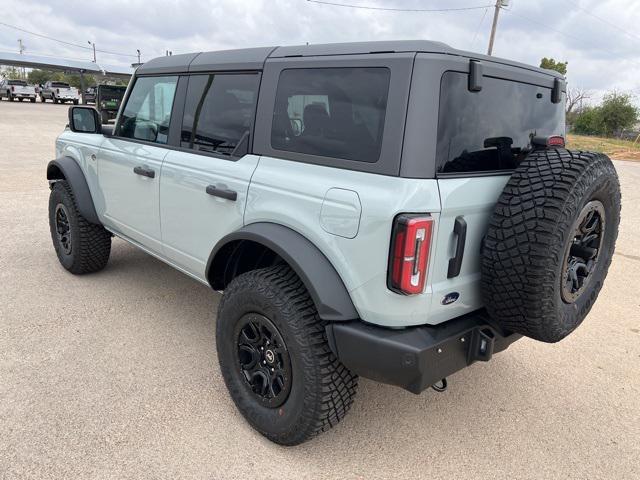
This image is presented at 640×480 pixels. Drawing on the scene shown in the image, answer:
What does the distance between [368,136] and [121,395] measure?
6.47 feet

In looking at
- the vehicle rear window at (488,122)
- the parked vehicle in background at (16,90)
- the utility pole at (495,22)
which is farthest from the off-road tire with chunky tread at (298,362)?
the parked vehicle in background at (16,90)

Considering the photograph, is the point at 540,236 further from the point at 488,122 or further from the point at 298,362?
the point at 298,362

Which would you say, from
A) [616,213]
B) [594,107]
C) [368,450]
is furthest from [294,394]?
[594,107]

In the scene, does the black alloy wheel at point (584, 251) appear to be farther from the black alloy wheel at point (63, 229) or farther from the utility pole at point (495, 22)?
the utility pole at point (495, 22)

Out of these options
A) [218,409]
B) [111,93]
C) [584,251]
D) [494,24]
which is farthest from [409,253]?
[494,24]

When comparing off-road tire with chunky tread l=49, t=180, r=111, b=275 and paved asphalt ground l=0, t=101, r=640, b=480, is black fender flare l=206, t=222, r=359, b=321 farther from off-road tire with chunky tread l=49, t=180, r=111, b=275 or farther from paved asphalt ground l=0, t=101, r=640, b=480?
off-road tire with chunky tread l=49, t=180, r=111, b=275

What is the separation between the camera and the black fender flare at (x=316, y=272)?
79.4 inches

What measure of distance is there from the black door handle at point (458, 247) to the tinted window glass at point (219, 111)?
122 cm

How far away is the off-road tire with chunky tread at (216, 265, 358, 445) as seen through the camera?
212 cm

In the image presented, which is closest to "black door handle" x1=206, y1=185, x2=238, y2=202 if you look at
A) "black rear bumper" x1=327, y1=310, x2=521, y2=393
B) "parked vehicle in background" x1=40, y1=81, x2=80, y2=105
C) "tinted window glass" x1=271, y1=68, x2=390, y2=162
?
"tinted window glass" x1=271, y1=68, x2=390, y2=162

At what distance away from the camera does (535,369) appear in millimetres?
3191

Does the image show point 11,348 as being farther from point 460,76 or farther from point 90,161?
point 460,76

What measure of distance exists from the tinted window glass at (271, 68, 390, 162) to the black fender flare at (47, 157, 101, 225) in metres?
2.29

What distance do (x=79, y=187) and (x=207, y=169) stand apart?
1.89 meters
